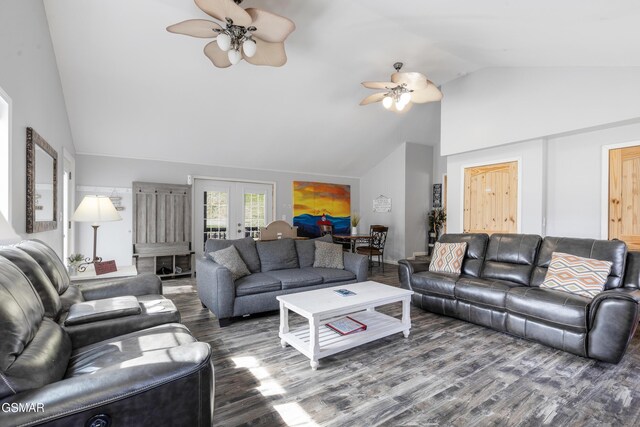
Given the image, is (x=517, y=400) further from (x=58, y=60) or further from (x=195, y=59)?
(x=58, y=60)

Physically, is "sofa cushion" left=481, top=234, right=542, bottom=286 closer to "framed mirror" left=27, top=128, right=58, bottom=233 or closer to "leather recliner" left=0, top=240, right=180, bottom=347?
"leather recliner" left=0, top=240, right=180, bottom=347

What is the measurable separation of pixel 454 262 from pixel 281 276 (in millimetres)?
2089

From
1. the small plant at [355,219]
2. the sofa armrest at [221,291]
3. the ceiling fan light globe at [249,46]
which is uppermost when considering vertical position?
the ceiling fan light globe at [249,46]

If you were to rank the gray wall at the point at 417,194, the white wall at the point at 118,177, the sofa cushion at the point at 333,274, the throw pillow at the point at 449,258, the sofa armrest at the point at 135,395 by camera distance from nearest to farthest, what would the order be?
the sofa armrest at the point at 135,395
the throw pillow at the point at 449,258
the sofa cushion at the point at 333,274
the white wall at the point at 118,177
the gray wall at the point at 417,194

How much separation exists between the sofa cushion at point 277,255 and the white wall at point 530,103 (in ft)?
10.5

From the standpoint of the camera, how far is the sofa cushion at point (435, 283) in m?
3.44

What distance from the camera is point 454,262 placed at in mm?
→ 3781

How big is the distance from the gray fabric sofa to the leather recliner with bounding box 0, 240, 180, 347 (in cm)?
84

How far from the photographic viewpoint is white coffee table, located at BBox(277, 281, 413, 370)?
2400mm

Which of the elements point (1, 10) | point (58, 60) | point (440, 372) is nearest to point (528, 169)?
point (440, 372)

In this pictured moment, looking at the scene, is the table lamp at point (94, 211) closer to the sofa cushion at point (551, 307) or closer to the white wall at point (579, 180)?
the sofa cushion at point (551, 307)

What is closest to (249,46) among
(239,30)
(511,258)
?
(239,30)

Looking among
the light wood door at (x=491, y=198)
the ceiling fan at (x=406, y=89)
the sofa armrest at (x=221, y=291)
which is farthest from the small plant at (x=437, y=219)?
the sofa armrest at (x=221, y=291)

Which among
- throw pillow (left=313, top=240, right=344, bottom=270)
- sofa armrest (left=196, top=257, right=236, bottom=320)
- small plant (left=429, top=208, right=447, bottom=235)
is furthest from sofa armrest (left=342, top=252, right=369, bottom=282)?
small plant (left=429, top=208, right=447, bottom=235)
